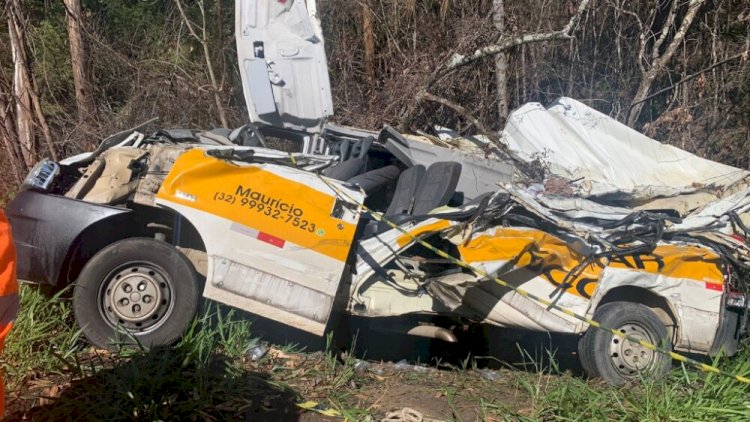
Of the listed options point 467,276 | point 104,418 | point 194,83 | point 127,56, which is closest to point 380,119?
point 194,83

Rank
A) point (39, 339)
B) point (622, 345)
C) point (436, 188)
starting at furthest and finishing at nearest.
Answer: point (436, 188) → point (622, 345) → point (39, 339)

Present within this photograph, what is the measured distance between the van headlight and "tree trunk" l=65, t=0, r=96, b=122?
422 cm

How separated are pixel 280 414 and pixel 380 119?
5247mm

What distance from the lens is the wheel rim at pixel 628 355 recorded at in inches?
204

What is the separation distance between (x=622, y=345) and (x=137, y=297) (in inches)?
130

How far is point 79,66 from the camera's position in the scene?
357 inches

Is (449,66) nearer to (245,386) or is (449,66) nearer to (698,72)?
(698,72)

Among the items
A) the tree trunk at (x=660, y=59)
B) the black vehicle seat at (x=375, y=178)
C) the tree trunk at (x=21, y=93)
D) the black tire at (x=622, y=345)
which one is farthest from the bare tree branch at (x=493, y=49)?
the tree trunk at (x=21, y=93)

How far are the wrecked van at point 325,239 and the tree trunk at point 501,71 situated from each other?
3.51m

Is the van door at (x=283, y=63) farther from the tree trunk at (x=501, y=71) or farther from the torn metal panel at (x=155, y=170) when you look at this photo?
the tree trunk at (x=501, y=71)

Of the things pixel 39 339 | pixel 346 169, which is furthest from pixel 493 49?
pixel 39 339

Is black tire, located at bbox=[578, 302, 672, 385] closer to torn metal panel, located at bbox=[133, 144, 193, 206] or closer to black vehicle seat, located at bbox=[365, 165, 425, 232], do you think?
black vehicle seat, located at bbox=[365, 165, 425, 232]

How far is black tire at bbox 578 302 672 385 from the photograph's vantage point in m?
5.13

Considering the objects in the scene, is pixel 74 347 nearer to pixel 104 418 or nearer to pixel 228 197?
pixel 104 418
